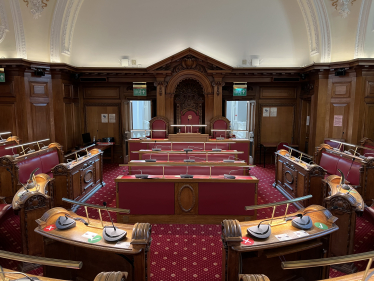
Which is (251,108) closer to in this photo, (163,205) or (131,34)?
(131,34)

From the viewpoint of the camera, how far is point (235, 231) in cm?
246

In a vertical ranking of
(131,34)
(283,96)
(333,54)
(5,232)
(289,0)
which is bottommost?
(5,232)

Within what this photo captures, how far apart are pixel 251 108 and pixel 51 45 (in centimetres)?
772

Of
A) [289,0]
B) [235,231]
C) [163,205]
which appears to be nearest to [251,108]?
[289,0]

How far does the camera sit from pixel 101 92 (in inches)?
395

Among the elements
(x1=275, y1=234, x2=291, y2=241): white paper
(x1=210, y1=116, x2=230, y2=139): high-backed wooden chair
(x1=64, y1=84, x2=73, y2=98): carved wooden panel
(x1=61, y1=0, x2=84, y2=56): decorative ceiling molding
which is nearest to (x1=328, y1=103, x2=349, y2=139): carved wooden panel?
(x1=210, y1=116, x2=230, y2=139): high-backed wooden chair

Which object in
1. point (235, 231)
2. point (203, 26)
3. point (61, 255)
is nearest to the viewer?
point (235, 231)

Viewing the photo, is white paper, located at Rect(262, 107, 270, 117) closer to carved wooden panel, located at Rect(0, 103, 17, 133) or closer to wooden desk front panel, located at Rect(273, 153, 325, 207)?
wooden desk front panel, located at Rect(273, 153, 325, 207)

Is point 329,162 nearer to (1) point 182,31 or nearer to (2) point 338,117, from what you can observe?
(2) point 338,117

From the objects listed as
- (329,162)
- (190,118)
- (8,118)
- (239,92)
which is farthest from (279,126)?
(8,118)

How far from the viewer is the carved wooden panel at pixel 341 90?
8.02 metres

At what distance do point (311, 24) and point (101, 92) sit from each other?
819 centimetres

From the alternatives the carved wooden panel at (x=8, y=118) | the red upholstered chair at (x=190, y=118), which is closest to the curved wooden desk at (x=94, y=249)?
the carved wooden panel at (x=8, y=118)

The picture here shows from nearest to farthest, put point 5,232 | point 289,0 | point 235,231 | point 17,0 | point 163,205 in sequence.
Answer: point 235,231, point 5,232, point 163,205, point 17,0, point 289,0
